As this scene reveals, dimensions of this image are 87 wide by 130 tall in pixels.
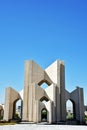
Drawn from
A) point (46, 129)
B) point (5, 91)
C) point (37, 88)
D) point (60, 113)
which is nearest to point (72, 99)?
point (60, 113)

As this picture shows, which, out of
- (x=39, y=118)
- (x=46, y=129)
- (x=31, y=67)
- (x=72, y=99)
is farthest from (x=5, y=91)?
(x=46, y=129)

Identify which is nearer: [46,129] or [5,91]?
[46,129]

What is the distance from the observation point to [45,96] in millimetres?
33906

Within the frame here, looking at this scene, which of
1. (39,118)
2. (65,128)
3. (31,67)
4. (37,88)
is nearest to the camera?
(65,128)

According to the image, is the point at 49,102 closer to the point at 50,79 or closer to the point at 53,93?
the point at 53,93

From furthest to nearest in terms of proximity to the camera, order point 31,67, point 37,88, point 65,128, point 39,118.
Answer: point 31,67, point 37,88, point 39,118, point 65,128

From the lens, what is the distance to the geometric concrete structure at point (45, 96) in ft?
106

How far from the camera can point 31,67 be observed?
115 feet

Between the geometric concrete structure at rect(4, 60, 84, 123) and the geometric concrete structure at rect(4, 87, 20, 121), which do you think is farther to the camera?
the geometric concrete structure at rect(4, 87, 20, 121)

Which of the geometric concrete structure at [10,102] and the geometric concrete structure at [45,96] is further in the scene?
the geometric concrete structure at [10,102]

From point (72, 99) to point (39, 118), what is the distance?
25.9 ft

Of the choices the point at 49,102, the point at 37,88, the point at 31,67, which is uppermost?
the point at 31,67

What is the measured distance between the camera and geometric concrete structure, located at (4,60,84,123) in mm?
32219

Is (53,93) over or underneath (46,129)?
over
